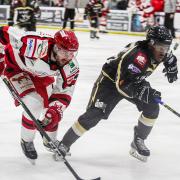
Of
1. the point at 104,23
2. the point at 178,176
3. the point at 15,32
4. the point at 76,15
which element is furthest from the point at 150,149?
the point at 76,15

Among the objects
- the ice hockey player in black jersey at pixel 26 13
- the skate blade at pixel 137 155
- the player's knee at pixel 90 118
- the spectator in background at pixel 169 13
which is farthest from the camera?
the spectator in background at pixel 169 13

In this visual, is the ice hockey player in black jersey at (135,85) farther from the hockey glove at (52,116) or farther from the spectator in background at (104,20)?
the spectator in background at (104,20)

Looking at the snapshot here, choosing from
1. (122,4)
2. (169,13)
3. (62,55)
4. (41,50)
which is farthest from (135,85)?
(122,4)

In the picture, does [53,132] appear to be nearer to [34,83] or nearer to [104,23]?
[34,83]

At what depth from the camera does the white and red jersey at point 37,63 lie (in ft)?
9.77

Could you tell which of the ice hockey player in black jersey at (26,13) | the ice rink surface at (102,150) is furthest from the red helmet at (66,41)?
the ice hockey player in black jersey at (26,13)

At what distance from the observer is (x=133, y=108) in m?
4.75

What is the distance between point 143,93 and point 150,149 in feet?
2.27

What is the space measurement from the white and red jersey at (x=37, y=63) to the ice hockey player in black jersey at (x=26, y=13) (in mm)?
6602

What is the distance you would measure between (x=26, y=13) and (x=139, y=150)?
22.7 ft

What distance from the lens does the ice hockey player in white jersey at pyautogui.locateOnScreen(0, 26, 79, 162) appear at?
2949 millimetres

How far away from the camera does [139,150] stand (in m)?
3.31

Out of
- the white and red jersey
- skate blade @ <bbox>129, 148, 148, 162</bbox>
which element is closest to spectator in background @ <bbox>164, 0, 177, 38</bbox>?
skate blade @ <bbox>129, 148, 148, 162</bbox>

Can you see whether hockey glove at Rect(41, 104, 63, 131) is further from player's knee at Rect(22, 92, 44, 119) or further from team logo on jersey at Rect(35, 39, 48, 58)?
team logo on jersey at Rect(35, 39, 48, 58)
